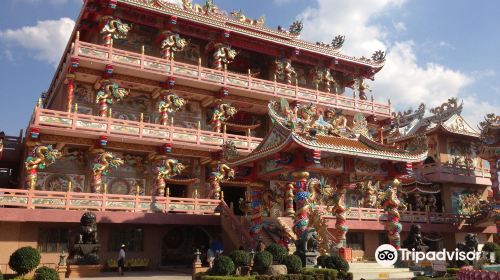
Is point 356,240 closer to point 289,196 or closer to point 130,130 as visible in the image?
point 289,196

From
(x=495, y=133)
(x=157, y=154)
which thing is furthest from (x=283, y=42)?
(x=495, y=133)

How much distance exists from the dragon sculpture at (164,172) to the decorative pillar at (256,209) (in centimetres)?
709

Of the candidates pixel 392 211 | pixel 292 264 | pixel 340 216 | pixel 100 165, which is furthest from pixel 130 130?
pixel 392 211

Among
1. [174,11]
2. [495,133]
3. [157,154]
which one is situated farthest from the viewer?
[495,133]

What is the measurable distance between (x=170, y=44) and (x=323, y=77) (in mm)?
11898

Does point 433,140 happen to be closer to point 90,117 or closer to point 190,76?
point 190,76

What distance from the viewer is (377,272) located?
17625 millimetres

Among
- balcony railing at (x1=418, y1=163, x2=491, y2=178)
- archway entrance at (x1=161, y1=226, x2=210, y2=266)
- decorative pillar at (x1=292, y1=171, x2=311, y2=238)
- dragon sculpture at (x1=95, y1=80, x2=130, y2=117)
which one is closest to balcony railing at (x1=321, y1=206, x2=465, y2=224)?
balcony railing at (x1=418, y1=163, x2=491, y2=178)

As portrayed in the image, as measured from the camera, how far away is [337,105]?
32.2 meters

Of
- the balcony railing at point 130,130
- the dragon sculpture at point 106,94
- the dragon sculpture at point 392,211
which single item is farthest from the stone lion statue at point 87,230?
the dragon sculpture at point 392,211

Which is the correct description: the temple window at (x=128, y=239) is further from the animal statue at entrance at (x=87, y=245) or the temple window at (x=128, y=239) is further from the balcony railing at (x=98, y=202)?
the animal statue at entrance at (x=87, y=245)

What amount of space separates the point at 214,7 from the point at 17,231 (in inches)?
747

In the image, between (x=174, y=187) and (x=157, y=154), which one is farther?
(x=174, y=187)

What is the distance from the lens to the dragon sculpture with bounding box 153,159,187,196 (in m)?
25.2
